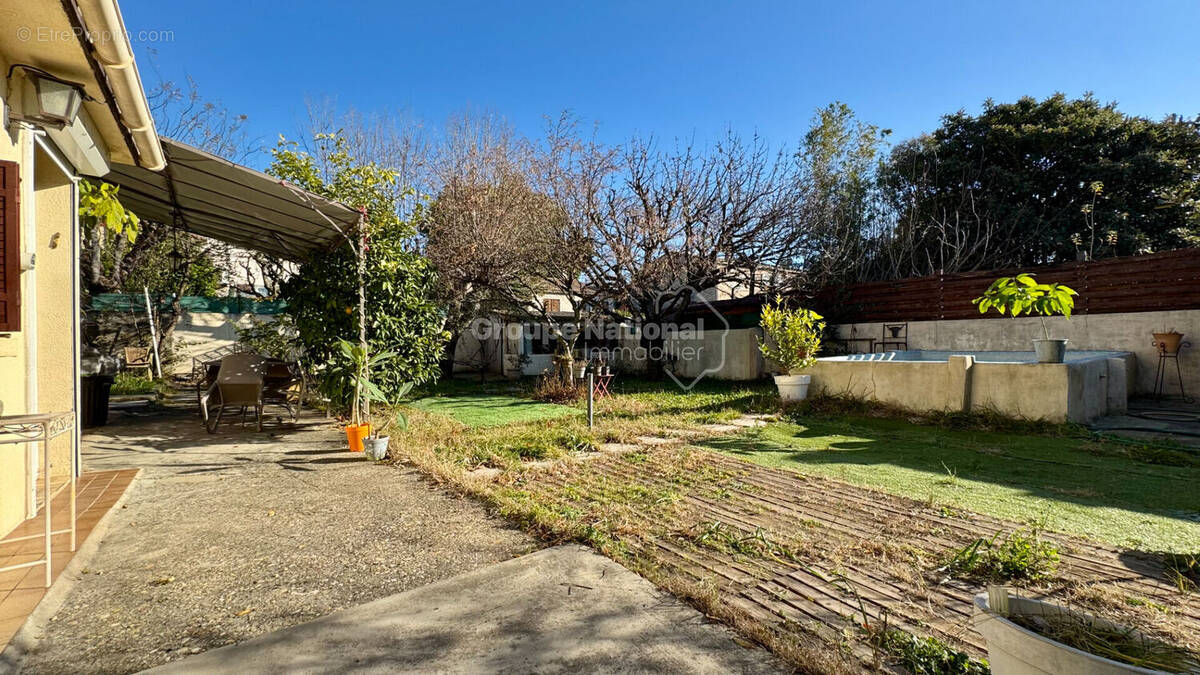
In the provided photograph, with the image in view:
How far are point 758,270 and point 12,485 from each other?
1178 centimetres

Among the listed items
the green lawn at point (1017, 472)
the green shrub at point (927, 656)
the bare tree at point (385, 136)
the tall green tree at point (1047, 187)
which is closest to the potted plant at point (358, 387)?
the green lawn at point (1017, 472)

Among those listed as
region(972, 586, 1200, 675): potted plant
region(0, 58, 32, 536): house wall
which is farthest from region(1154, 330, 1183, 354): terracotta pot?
region(0, 58, 32, 536): house wall

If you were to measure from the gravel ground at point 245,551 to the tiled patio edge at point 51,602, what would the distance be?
0.10 feet

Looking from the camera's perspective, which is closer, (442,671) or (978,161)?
(442,671)

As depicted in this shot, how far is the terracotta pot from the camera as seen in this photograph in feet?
A: 26.8

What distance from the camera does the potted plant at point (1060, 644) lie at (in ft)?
3.63

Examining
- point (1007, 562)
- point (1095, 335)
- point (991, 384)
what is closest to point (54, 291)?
point (1007, 562)

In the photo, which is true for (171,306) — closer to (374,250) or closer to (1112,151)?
(374,250)

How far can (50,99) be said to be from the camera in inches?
109

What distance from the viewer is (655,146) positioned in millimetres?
11414

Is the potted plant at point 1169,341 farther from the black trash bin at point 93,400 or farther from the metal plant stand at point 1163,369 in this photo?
the black trash bin at point 93,400

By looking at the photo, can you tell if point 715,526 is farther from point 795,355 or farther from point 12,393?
point 795,355

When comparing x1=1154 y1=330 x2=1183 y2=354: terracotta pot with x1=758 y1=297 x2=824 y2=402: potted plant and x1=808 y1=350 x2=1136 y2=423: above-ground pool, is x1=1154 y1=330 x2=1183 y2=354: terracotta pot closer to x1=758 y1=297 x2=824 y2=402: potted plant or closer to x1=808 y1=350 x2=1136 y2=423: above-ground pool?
x1=808 y1=350 x2=1136 y2=423: above-ground pool

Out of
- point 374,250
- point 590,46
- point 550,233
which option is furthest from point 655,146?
point 374,250
